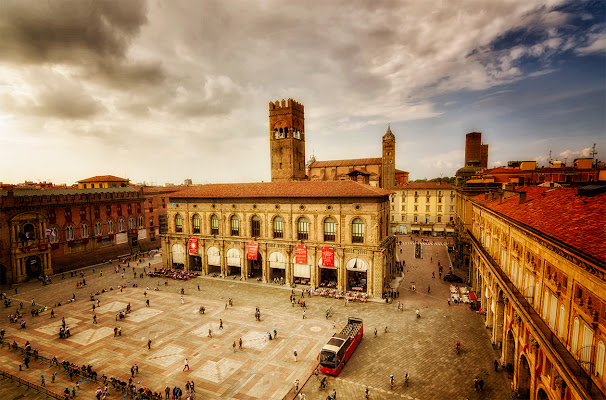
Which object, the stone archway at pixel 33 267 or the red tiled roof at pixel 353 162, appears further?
the red tiled roof at pixel 353 162

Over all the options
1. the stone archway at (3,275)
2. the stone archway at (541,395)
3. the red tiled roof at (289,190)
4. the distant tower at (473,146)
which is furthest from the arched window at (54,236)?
the distant tower at (473,146)

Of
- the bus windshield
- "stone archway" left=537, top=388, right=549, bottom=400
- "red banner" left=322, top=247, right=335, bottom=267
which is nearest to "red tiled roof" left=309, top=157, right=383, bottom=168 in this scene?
"red banner" left=322, top=247, right=335, bottom=267

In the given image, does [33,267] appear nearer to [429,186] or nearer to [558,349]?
[558,349]

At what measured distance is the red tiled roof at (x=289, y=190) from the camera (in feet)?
135

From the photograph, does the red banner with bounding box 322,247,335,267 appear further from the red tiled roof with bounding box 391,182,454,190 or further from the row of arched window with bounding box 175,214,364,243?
the red tiled roof with bounding box 391,182,454,190

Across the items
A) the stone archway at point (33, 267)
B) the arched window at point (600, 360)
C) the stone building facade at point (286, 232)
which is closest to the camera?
the arched window at point (600, 360)

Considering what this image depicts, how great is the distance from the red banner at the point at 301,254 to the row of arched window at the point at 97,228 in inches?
1656

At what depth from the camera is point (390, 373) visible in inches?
949

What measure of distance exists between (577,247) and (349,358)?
1981 centimetres

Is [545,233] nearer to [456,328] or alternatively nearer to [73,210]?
[456,328]

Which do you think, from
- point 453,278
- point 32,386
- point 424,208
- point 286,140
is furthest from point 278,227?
point 424,208

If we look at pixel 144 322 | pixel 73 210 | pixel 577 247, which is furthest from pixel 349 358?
pixel 73 210

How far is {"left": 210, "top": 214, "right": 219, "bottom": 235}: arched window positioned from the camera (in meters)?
50.3

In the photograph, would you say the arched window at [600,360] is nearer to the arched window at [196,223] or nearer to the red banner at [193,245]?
the red banner at [193,245]
